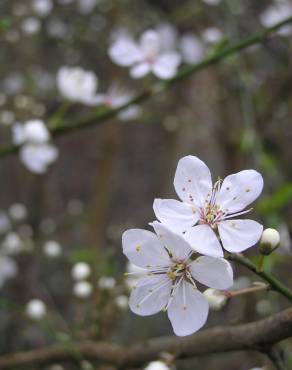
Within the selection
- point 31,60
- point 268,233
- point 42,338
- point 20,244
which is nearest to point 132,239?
point 268,233

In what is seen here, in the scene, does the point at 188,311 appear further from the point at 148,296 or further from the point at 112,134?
the point at 112,134

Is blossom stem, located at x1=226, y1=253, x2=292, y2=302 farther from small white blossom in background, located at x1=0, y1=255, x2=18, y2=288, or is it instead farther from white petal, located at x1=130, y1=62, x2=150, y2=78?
small white blossom in background, located at x1=0, y1=255, x2=18, y2=288

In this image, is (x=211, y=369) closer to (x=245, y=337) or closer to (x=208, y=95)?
(x=208, y=95)

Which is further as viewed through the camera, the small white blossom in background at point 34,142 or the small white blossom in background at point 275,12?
the small white blossom in background at point 275,12

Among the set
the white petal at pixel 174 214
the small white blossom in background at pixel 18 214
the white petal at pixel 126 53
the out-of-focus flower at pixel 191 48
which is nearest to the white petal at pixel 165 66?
the white petal at pixel 126 53

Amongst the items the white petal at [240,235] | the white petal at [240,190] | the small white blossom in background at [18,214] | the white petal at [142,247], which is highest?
the small white blossom in background at [18,214]

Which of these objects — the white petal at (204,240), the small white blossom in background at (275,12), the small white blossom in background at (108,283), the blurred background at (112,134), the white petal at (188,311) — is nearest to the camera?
the white petal at (204,240)

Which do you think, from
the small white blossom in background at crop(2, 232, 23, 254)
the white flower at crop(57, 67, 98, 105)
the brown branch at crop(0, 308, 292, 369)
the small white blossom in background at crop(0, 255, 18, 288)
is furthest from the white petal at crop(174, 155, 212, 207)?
the small white blossom in background at crop(0, 255, 18, 288)

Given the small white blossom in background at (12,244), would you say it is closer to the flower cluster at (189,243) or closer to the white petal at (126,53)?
the white petal at (126,53)

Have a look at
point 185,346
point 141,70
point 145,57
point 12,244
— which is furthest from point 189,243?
point 12,244
